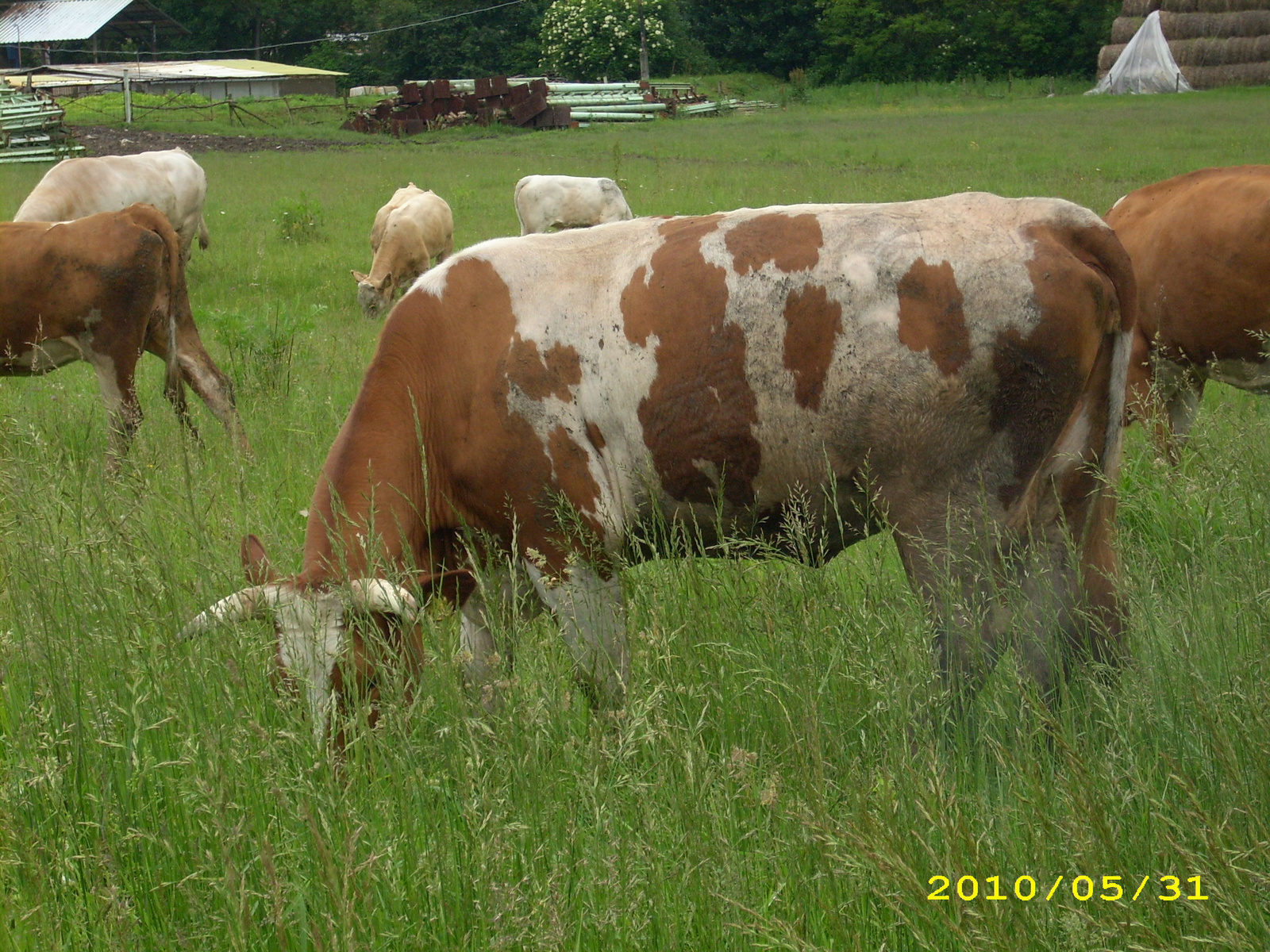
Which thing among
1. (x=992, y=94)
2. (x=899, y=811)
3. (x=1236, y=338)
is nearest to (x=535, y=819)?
(x=899, y=811)

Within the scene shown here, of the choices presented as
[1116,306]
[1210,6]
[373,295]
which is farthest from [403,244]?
[1210,6]

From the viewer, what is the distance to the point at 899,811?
2467mm

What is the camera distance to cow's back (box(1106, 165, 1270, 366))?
19.6 feet

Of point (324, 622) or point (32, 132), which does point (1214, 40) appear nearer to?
point (32, 132)

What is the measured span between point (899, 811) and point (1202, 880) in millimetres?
603

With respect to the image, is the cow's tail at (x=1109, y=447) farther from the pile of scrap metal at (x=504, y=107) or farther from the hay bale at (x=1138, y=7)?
the hay bale at (x=1138, y=7)

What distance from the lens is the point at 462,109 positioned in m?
41.8

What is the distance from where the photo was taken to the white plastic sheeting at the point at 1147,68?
42.0m

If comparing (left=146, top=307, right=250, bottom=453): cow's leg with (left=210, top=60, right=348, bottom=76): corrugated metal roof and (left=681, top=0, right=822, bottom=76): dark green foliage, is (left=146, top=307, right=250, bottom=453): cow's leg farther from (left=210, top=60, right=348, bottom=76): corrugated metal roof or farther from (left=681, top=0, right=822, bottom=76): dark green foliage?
(left=210, top=60, right=348, bottom=76): corrugated metal roof

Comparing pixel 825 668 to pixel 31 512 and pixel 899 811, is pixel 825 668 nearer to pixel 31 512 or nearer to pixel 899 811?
pixel 899 811

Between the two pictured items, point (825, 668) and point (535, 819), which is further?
point (825, 668)

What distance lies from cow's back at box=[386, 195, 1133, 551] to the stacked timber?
4462cm

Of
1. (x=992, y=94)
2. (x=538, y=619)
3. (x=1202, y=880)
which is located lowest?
(x=538, y=619)
